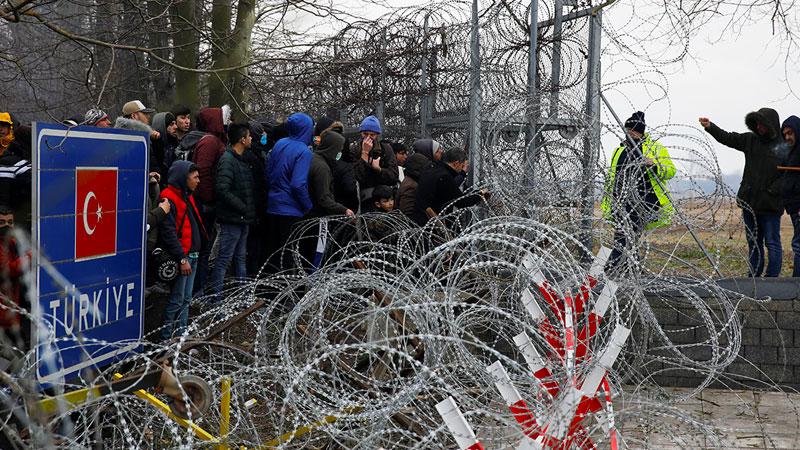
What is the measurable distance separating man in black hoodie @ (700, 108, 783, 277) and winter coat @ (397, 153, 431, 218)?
3049 mm

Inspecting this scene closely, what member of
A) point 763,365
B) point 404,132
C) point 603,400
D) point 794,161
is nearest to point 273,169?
point 404,132

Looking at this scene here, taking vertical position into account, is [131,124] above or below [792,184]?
above

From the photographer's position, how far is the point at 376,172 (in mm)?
10164

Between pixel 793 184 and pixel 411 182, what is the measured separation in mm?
3719

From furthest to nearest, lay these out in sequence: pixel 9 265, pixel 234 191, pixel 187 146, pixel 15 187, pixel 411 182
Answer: pixel 411 182 < pixel 187 146 < pixel 234 191 < pixel 15 187 < pixel 9 265

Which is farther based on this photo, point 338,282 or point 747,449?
point 747,449

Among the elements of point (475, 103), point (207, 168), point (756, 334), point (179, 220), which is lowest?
point (756, 334)

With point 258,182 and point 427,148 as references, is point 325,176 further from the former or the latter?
point 427,148

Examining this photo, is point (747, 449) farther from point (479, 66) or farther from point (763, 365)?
point (479, 66)

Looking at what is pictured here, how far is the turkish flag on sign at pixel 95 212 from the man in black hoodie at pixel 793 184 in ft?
24.4

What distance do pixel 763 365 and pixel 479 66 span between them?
13.9ft

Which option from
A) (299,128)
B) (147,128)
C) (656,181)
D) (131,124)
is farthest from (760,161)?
(131,124)

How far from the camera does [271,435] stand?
5.71 meters

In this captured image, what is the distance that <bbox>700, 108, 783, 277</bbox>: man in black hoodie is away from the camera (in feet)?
32.9
